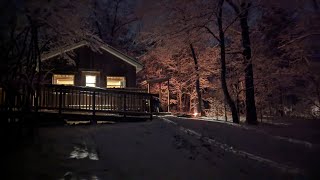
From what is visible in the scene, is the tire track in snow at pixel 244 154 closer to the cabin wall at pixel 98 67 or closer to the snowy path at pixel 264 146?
the snowy path at pixel 264 146

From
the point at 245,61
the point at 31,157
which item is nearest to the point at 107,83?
the point at 245,61

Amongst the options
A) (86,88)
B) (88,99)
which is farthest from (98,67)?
(86,88)

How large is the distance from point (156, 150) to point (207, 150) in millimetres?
2006

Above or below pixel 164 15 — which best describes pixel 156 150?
below

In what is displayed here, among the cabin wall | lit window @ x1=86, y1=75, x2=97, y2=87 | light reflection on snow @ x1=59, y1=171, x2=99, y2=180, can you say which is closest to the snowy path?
light reflection on snow @ x1=59, y1=171, x2=99, y2=180

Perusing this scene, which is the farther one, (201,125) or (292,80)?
(292,80)

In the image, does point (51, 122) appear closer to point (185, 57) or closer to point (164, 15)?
point (164, 15)

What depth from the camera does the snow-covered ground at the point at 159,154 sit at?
7469 mm

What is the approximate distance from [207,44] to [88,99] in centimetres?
1676

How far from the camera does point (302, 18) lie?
15.5 metres

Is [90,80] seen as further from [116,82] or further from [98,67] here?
[116,82]

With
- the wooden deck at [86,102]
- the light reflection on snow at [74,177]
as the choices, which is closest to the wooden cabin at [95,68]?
the wooden deck at [86,102]

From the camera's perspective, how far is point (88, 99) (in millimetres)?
14547

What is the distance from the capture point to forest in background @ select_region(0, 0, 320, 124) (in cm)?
866
